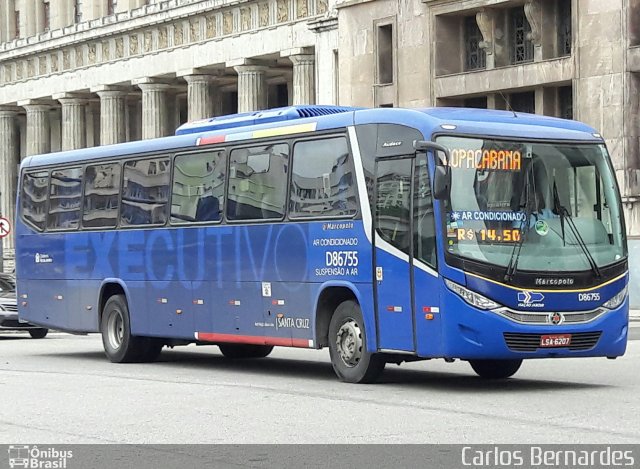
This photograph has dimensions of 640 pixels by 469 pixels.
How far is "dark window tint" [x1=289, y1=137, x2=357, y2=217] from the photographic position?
17297mm

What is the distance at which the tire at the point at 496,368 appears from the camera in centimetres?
1789

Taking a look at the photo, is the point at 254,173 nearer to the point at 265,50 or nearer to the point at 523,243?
the point at 523,243

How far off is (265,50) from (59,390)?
4166 centimetres

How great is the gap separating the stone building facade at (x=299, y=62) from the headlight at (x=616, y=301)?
76.2ft

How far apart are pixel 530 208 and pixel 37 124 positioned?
204ft

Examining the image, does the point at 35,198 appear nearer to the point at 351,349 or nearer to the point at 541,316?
the point at 351,349

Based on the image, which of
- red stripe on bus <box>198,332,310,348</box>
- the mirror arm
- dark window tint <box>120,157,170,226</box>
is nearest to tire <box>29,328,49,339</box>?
dark window tint <box>120,157,170,226</box>

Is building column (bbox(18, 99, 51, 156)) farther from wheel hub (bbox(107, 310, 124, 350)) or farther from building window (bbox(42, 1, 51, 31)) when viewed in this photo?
wheel hub (bbox(107, 310, 124, 350))

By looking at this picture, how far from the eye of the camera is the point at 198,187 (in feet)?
66.3

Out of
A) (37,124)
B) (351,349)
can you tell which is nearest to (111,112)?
Result: (37,124)

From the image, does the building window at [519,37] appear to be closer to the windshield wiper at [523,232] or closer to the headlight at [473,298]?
the windshield wiper at [523,232]

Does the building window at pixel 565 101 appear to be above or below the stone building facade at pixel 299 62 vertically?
below

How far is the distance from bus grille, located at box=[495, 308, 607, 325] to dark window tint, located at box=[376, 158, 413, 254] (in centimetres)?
130
